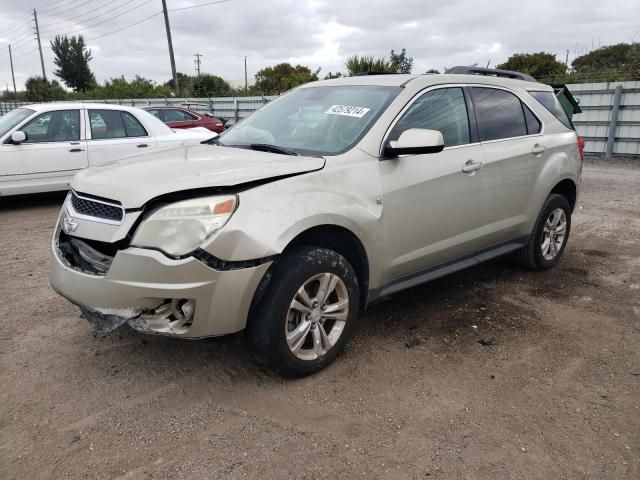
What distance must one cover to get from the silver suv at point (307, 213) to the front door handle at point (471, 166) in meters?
0.01

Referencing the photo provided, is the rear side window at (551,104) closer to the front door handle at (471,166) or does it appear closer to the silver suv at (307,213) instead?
the silver suv at (307,213)

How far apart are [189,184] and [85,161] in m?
6.01

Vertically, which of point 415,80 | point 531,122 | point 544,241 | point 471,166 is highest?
point 415,80

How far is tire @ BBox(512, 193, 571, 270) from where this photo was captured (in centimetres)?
459

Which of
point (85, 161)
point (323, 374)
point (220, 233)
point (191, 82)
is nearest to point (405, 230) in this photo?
point (323, 374)

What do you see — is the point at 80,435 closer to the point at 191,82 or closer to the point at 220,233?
the point at 220,233

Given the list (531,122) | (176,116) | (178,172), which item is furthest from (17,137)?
(176,116)

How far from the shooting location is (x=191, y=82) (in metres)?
40.8

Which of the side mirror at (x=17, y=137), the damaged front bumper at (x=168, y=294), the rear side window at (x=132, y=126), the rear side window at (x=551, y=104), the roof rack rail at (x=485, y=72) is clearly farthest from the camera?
the rear side window at (x=132, y=126)

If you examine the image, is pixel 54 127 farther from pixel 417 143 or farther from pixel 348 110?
pixel 417 143

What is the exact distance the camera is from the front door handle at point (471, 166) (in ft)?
12.1

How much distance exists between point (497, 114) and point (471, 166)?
71 centimetres

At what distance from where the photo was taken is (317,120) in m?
3.57

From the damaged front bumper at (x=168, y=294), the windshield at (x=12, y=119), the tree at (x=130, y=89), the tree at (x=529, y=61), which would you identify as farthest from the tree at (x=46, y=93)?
the damaged front bumper at (x=168, y=294)
